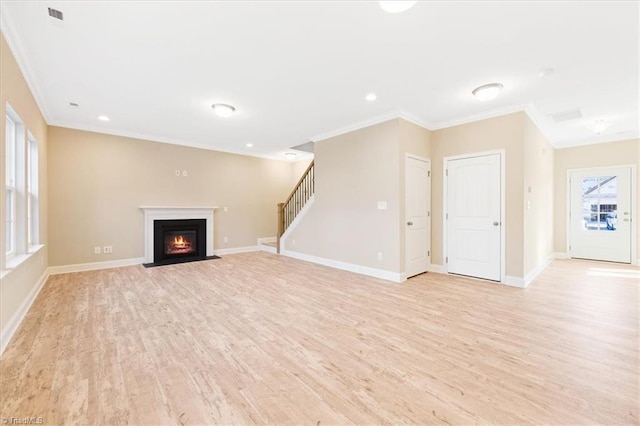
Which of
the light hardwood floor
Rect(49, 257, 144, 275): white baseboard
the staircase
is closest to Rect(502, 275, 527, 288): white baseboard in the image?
the light hardwood floor

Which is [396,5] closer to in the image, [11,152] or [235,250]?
[11,152]

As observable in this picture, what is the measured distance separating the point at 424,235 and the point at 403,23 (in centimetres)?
364

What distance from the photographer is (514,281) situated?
418 cm

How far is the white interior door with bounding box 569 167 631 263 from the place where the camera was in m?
5.80

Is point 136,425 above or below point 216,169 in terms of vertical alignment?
below

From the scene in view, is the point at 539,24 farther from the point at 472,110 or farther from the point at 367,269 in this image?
the point at 367,269

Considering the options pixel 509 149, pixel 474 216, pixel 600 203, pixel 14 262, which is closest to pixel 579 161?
pixel 600 203

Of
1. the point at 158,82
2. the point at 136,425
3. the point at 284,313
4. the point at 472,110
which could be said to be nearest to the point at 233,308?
the point at 284,313

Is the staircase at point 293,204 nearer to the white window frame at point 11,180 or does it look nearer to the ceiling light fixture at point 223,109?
the ceiling light fixture at point 223,109

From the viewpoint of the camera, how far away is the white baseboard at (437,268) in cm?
500

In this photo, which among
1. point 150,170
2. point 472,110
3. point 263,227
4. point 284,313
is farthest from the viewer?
point 263,227

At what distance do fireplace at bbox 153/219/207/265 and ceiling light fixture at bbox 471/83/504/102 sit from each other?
20.2 ft

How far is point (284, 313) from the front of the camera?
313cm

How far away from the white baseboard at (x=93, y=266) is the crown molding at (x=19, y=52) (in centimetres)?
287
